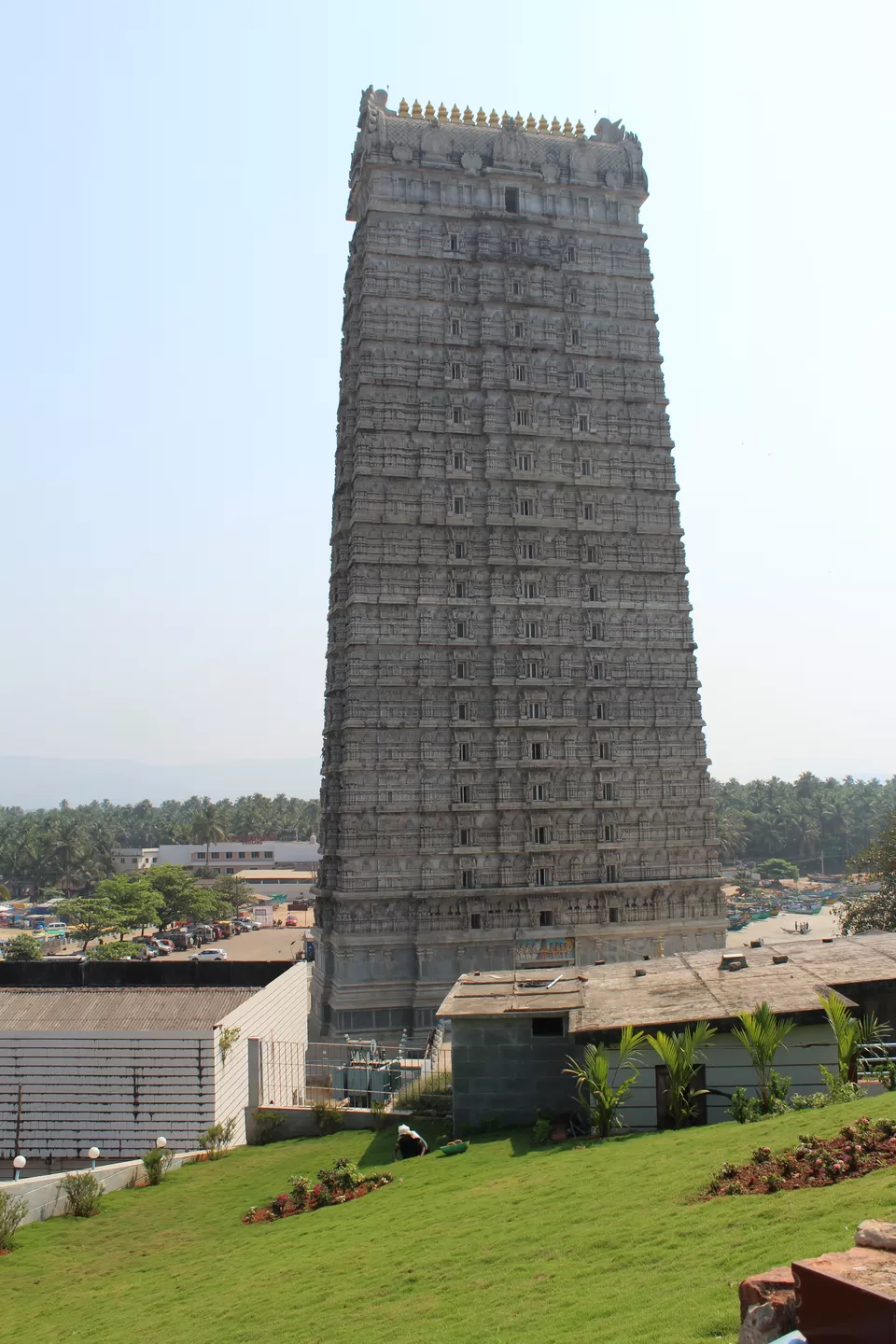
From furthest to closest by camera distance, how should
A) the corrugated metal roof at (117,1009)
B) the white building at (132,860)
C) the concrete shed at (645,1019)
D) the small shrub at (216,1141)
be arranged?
the white building at (132,860)
the corrugated metal roof at (117,1009)
the small shrub at (216,1141)
the concrete shed at (645,1019)

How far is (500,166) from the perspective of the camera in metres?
55.9

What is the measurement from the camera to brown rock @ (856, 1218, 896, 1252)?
930cm

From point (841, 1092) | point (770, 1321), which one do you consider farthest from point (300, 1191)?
point (770, 1321)

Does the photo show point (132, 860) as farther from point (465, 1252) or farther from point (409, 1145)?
point (465, 1252)

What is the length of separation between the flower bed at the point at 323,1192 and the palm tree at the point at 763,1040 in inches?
307

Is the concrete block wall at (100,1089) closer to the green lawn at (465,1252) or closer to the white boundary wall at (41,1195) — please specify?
the white boundary wall at (41,1195)

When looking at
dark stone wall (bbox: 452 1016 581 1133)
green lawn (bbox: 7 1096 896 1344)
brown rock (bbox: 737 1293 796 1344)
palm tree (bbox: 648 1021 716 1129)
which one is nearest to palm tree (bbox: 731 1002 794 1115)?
palm tree (bbox: 648 1021 716 1129)

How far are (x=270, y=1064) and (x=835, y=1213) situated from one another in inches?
892

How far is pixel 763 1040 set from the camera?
70.1 feet

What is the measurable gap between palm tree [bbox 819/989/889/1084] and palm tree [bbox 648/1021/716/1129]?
2450 millimetres

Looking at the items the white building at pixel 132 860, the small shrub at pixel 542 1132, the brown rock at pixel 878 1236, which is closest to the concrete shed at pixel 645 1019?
the small shrub at pixel 542 1132


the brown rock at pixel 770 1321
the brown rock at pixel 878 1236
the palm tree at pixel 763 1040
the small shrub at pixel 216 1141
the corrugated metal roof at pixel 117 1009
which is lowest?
the small shrub at pixel 216 1141

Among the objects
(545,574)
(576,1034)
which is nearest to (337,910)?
(545,574)

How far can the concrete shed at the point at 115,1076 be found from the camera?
3559cm
